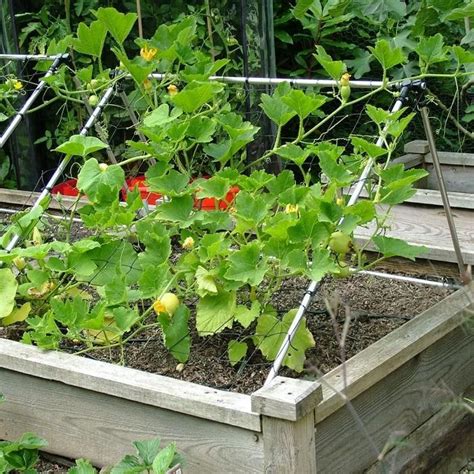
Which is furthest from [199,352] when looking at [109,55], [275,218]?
[109,55]

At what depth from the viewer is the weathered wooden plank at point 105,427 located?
2.31m

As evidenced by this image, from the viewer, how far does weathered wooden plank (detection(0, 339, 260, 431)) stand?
2.27 meters

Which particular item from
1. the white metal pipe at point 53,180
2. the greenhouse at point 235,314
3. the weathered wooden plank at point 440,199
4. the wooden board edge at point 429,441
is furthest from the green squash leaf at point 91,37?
the wooden board edge at point 429,441

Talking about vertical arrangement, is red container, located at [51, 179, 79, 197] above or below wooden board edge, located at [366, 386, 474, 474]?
below

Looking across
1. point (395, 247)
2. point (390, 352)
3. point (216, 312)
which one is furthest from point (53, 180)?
point (390, 352)

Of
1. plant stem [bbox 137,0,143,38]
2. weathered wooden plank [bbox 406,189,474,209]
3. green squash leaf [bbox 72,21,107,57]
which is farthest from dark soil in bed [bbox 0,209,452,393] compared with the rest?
plant stem [bbox 137,0,143,38]

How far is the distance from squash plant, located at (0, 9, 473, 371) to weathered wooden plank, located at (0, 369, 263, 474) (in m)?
0.15

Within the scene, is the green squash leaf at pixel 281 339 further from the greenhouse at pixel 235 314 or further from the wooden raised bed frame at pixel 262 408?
the wooden raised bed frame at pixel 262 408

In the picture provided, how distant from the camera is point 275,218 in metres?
2.65

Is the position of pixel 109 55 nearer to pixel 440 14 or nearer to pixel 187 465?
pixel 440 14

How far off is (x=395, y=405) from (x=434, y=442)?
0.23m

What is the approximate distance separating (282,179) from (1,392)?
982 mm

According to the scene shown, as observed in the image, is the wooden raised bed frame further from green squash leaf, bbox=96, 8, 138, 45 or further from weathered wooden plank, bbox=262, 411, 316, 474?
green squash leaf, bbox=96, 8, 138, 45

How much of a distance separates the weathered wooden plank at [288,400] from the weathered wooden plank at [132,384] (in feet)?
0.17
